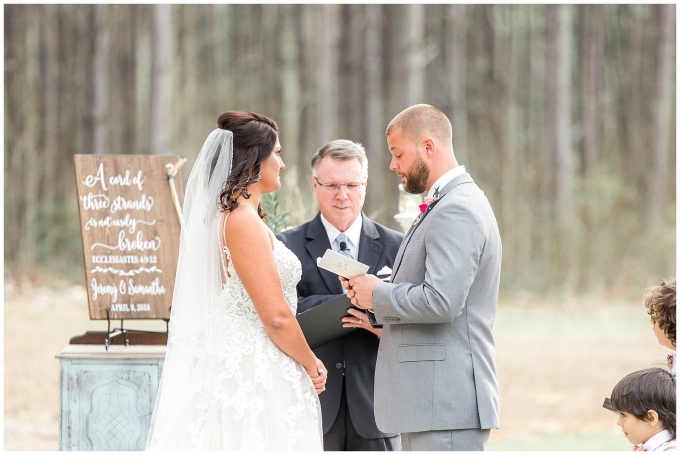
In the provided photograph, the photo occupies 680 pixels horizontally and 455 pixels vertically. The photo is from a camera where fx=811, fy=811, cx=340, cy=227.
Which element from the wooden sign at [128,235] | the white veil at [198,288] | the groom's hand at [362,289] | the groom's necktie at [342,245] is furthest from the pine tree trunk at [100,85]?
the groom's hand at [362,289]

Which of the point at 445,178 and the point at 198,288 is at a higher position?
the point at 445,178

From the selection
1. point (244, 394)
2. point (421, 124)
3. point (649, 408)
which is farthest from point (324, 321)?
point (649, 408)

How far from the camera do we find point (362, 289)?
9.93 ft

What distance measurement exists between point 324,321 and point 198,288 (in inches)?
21.3

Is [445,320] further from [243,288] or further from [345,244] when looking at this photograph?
[345,244]

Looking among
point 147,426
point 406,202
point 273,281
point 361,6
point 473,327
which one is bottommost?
point 147,426

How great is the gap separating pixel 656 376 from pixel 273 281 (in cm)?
146

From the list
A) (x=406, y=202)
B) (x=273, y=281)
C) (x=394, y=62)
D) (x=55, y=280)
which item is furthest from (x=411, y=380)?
(x=394, y=62)

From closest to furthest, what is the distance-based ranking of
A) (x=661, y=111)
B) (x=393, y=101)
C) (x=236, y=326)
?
(x=236, y=326)
(x=661, y=111)
(x=393, y=101)

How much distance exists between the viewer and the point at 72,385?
4.11 meters

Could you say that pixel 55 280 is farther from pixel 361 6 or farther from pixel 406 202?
pixel 406 202

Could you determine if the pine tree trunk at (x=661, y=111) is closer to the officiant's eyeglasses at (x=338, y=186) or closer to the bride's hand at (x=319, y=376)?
Result: the officiant's eyeglasses at (x=338, y=186)

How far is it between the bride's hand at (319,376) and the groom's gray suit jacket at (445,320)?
1.08 feet

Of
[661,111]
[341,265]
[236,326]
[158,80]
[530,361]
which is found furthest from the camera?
[661,111]
